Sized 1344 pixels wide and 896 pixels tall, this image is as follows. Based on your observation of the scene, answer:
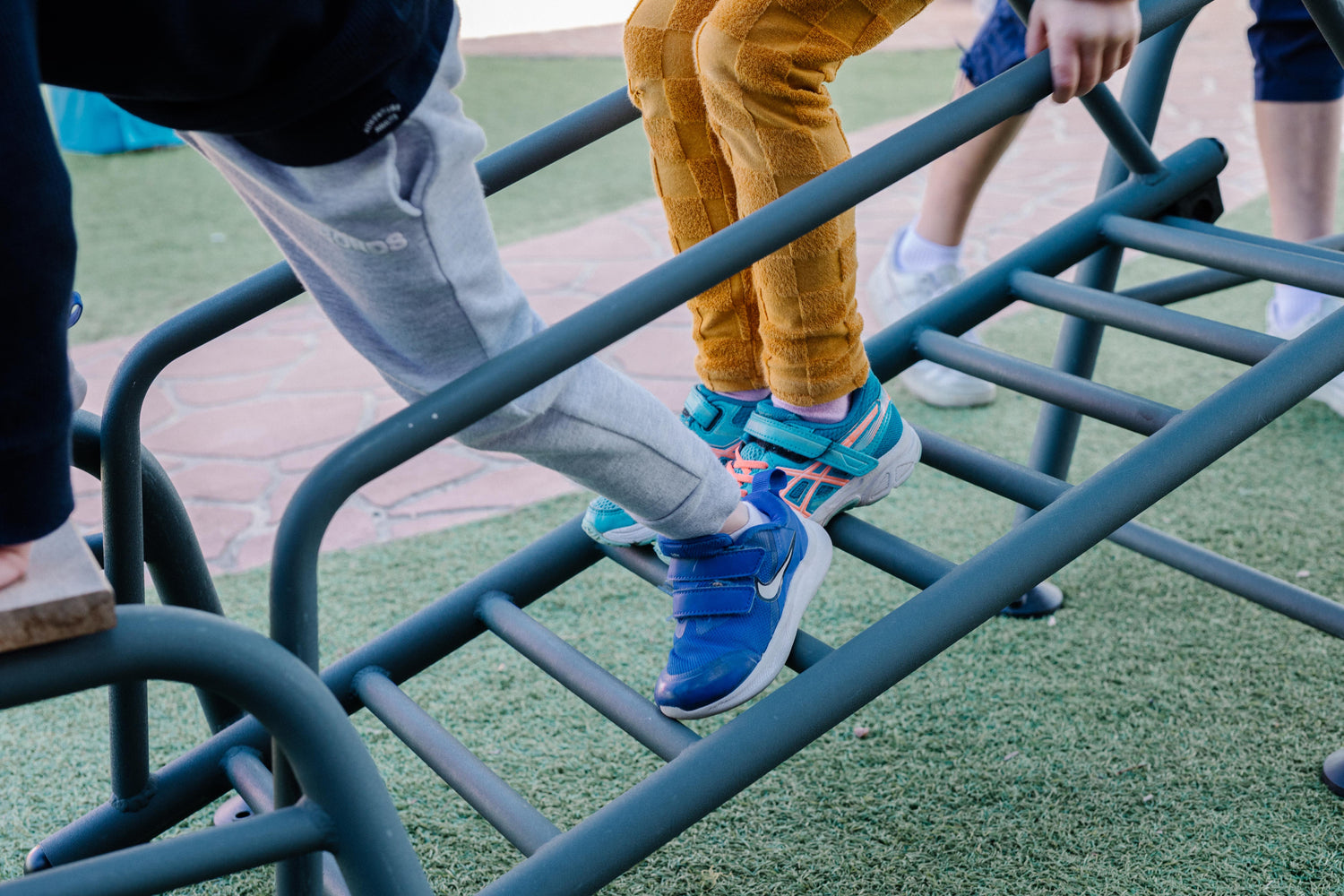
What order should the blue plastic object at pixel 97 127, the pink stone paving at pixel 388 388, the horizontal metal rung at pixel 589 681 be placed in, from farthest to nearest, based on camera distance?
the blue plastic object at pixel 97 127, the pink stone paving at pixel 388 388, the horizontal metal rung at pixel 589 681

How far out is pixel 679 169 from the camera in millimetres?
1183

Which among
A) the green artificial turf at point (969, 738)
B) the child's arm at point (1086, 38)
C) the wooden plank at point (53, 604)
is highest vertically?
the child's arm at point (1086, 38)

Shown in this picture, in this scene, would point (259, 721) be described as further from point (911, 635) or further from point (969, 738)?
point (969, 738)

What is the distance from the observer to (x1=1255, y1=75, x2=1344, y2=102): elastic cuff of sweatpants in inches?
70.0

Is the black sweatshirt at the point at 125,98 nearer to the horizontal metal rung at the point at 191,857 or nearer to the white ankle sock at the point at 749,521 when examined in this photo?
the horizontal metal rung at the point at 191,857

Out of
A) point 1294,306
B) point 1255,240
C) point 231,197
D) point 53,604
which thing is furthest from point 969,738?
point 231,197

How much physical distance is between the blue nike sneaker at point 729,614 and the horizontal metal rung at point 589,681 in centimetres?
3

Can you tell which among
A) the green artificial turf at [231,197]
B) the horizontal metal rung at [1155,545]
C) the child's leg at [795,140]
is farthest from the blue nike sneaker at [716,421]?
the green artificial turf at [231,197]

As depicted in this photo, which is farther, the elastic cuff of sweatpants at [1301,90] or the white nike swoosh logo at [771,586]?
the elastic cuff of sweatpants at [1301,90]

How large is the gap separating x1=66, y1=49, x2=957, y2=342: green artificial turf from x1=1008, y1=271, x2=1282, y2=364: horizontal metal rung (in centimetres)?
250

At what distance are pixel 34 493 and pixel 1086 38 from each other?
A: 2.51 ft

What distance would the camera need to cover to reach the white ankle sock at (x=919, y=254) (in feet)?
7.48

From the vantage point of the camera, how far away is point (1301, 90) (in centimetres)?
180

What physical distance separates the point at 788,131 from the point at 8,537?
71 centimetres
